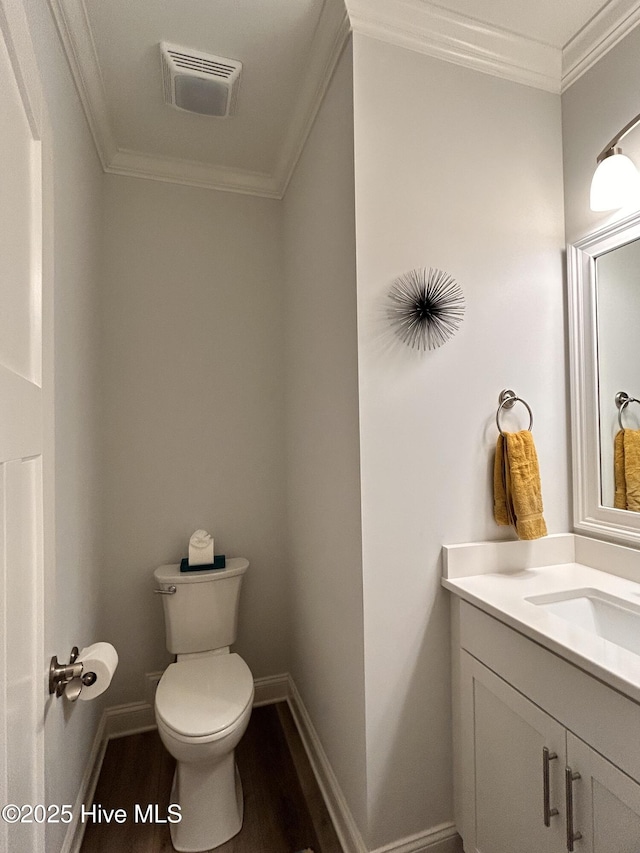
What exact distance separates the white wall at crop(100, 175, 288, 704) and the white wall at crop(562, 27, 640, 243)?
130 centimetres

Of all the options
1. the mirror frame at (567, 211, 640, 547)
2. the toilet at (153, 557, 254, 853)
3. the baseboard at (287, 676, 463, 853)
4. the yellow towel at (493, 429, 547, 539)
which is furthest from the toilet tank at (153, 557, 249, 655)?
the mirror frame at (567, 211, 640, 547)

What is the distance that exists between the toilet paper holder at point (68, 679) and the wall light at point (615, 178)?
169 centimetres

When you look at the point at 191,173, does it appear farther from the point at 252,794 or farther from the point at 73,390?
the point at 252,794

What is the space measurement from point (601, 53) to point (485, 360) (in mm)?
1035

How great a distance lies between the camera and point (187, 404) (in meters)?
2.13

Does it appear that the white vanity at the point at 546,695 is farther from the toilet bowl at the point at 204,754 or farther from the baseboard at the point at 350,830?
the toilet bowl at the point at 204,754

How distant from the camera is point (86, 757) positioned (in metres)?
1.64

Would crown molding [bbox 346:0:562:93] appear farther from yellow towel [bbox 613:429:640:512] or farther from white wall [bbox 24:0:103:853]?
yellow towel [bbox 613:429:640:512]

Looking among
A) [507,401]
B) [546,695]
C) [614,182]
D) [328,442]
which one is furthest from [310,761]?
[614,182]

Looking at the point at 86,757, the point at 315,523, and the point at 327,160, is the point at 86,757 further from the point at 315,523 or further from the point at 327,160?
the point at 327,160

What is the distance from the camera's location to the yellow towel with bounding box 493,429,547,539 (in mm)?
1377

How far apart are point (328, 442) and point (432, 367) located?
1.45 ft

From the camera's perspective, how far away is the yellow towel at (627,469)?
54.3 inches

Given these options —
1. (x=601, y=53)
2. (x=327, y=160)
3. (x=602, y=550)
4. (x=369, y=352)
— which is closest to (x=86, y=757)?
(x=369, y=352)
